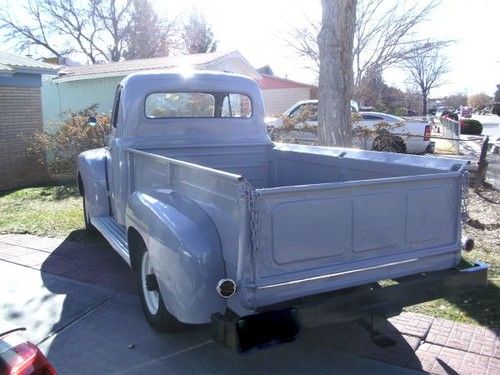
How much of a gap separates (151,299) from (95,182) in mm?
2290

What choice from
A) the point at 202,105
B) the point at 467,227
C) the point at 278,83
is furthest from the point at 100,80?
the point at 278,83

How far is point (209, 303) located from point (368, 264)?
1.01 metres

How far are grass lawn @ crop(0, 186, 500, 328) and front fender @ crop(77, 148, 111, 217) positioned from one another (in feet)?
3.42

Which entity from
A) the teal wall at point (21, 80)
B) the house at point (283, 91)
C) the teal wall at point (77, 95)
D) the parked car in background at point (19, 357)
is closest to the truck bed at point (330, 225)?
the parked car in background at point (19, 357)

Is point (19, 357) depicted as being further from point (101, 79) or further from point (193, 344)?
point (101, 79)

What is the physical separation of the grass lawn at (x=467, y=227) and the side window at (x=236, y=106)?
8.61 ft

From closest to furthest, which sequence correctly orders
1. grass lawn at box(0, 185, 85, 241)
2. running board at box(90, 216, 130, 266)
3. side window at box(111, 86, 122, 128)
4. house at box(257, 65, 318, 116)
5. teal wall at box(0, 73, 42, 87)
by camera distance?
running board at box(90, 216, 130, 266) < side window at box(111, 86, 122, 128) < grass lawn at box(0, 185, 85, 241) < teal wall at box(0, 73, 42, 87) < house at box(257, 65, 318, 116)

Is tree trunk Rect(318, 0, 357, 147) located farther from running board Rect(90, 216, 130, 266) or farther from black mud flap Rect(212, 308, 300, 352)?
black mud flap Rect(212, 308, 300, 352)

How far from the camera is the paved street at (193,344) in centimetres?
362

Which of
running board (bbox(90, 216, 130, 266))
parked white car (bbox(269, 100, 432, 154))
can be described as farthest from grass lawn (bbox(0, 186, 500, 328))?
parked white car (bbox(269, 100, 432, 154))

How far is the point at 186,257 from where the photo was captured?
3.12 meters

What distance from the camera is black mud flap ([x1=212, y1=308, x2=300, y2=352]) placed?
280cm

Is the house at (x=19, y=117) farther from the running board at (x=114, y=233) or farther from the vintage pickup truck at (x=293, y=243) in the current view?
the vintage pickup truck at (x=293, y=243)

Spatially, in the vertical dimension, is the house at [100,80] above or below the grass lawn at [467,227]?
above
